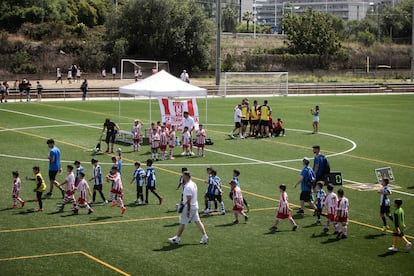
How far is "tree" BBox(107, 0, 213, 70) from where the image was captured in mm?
89625

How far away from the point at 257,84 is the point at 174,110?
38060 millimetres

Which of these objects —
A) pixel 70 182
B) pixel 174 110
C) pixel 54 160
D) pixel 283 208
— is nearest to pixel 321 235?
pixel 283 208

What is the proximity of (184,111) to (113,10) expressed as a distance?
60023 millimetres

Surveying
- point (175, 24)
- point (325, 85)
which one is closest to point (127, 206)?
point (325, 85)

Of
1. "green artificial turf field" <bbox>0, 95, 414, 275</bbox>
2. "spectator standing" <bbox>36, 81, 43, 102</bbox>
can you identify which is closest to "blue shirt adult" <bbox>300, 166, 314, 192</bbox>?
"green artificial turf field" <bbox>0, 95, 414, 275</bbox>

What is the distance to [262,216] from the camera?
2119 cm

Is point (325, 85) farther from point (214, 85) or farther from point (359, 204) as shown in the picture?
point (359, 204)

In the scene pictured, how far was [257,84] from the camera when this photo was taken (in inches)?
2921

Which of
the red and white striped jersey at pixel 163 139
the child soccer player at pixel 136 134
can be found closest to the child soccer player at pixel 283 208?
the red and white striped jersey at pixel 163 139

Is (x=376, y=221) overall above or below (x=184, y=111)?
below

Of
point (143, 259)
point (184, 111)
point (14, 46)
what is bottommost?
point (143, 259)

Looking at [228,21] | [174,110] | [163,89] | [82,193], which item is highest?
[228,21]

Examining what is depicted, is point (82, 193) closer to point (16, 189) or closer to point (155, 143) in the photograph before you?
point (16, 189)

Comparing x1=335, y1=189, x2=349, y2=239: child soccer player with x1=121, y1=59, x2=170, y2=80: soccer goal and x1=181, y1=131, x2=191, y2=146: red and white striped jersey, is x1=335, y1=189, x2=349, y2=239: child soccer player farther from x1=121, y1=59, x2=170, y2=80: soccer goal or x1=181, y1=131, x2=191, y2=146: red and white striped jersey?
x1=121, y1=59, x2=170, y2=80: soccer goal
